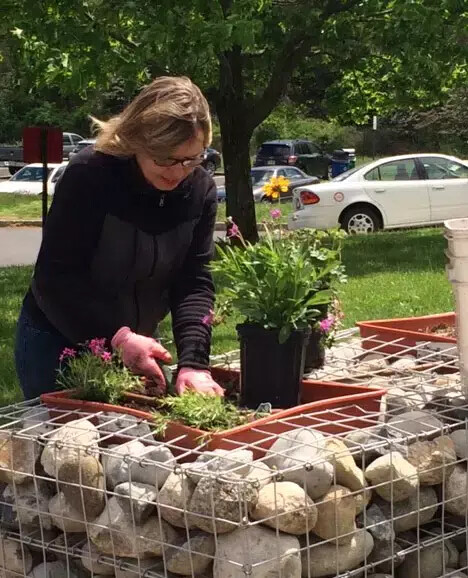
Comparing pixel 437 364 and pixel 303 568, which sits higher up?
pixel 437 364

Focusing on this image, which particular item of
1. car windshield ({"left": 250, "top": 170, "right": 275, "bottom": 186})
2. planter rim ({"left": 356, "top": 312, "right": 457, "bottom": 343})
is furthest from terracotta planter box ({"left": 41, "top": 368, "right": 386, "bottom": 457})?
car windshield ({"left": 250, "top": 170, "right": 275, "bottom": 186})

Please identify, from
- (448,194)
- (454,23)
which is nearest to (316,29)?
(454,23)

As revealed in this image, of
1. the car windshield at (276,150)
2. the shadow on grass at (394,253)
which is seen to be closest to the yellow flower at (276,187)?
the shadow on grass at (394,253)

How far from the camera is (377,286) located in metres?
8.75

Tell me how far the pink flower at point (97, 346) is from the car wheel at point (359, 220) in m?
12.5

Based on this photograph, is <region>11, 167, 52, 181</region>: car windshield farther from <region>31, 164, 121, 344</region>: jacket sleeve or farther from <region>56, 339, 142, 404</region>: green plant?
<region>56, 339, 142, 404</region>: green plant

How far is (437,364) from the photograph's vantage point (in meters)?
2.94

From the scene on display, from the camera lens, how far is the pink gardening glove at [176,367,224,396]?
2.46 m

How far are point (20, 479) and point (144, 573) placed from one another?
0.41 meters

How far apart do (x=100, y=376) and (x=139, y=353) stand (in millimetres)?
115

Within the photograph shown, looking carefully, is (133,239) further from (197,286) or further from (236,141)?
(236,141)

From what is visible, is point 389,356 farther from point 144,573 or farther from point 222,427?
point 144,573

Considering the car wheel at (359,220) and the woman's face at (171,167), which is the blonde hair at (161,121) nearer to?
the woman's face at (171,167)

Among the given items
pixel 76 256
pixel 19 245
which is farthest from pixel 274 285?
pixel 19 245
